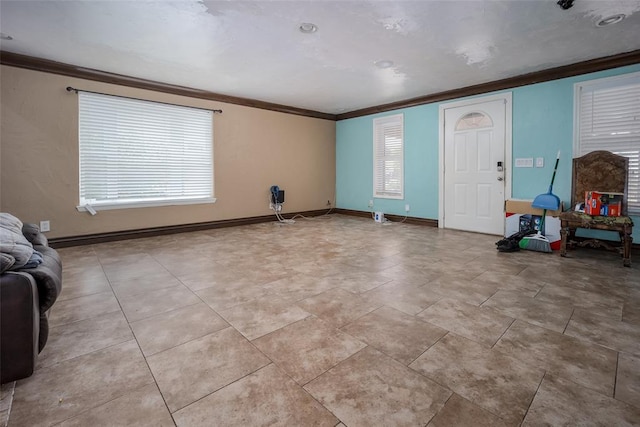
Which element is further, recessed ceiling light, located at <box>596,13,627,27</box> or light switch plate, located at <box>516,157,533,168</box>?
light switch plate, located at <box>516,157,533,168</box>

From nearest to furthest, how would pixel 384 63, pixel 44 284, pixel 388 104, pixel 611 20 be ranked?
pixel 44 284 → pixel 611 20 → pixel 384 63 → pixel 388 104

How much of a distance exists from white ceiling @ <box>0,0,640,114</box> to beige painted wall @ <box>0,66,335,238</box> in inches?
22.0

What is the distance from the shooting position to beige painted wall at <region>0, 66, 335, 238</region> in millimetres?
3928

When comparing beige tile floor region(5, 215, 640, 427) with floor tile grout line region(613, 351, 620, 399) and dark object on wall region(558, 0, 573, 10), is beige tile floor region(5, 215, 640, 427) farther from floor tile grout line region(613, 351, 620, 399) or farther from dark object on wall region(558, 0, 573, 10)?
dark object on wall region(558, 0, 573, 10)

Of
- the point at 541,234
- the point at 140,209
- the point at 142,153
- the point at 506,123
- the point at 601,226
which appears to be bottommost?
the point at 541,234

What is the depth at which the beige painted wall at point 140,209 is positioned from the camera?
12.9ft

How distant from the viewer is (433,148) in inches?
228

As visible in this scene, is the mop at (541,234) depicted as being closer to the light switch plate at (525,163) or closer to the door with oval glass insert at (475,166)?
the light switch plate at (525,163)

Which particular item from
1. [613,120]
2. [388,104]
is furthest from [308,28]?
[613,120]

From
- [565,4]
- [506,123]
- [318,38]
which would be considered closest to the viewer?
[565,4]

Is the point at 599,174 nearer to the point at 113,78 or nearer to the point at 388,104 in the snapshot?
the point at 388,104

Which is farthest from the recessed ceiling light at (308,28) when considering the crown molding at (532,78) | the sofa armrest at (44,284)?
the crown molding at (532,78)

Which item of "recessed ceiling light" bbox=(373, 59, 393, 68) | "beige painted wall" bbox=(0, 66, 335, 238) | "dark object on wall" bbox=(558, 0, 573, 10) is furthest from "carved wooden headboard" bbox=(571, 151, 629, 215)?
"beige painted wall" bbox=(0, 66, 335, 238)

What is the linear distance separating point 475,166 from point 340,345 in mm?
4574
